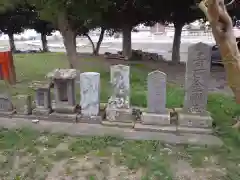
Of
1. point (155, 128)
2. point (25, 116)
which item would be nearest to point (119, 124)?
point (155, 128)

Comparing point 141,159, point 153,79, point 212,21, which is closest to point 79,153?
point 141,159

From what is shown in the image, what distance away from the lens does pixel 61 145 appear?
18.2 feet

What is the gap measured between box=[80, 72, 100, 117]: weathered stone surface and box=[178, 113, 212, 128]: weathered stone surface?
1.97 meters

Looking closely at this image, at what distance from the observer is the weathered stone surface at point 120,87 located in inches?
256

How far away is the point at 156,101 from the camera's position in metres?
6.38

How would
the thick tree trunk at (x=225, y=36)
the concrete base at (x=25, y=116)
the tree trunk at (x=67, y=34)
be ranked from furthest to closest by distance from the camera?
the tree trunk at (x=67, y=34) < the concrete base at (x=25, y=116) < the thick tree trunk at (x=225, y=36)

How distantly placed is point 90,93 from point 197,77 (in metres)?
2.46

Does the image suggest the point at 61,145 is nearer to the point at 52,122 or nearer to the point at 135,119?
the point at 52,122

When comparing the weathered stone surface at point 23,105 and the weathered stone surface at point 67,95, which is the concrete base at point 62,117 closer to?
the weathered stone surface at point 67,95

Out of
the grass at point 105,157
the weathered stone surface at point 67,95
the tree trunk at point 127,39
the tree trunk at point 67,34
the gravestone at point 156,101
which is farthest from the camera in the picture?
the tree trunk at point 127,39

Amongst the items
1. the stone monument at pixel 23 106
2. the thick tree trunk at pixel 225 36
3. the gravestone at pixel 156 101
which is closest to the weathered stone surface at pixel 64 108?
the stone monument at pixel 23 106

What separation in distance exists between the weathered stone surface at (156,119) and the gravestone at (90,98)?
1.10 m

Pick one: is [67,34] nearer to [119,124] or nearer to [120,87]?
[120,87]

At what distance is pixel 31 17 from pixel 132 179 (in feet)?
73.6
